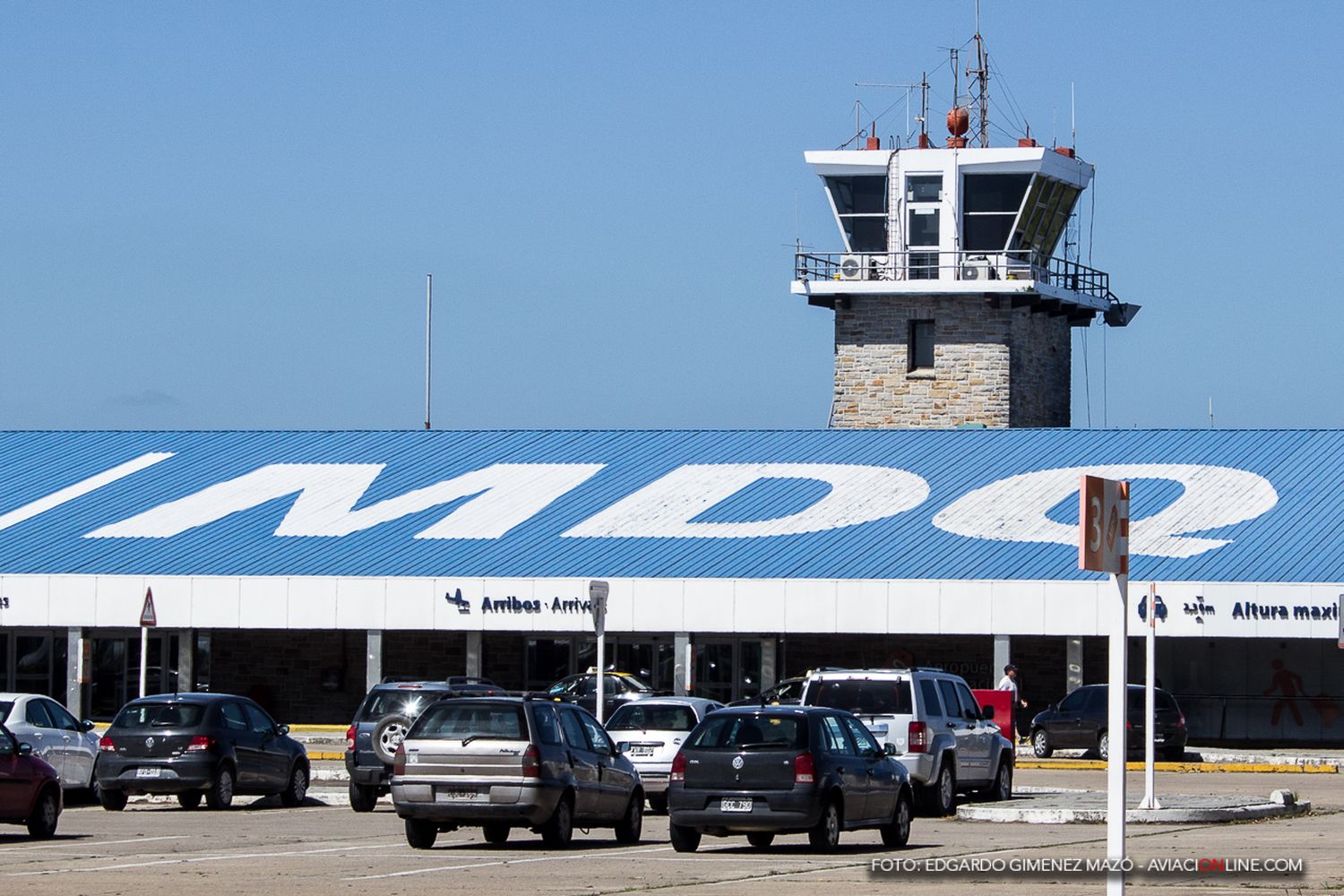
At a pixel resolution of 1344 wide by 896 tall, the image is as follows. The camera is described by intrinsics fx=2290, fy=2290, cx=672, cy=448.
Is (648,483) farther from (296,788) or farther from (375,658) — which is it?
(296,788)

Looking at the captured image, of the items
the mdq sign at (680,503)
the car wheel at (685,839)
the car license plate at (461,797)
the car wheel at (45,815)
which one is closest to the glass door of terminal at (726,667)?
the mdq sign at (680,503)

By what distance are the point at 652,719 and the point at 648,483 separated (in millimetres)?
23116

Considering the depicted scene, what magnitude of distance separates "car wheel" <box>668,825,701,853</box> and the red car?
6.41 m

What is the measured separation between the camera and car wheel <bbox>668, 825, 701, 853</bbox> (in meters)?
21.1

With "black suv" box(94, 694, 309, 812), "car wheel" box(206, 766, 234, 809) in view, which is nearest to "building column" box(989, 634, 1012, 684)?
"black suv" box(94, 694, 309, 812)

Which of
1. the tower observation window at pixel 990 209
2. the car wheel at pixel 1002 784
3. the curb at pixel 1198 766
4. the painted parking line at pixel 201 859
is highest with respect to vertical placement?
the tower observation window at pixel 990 209

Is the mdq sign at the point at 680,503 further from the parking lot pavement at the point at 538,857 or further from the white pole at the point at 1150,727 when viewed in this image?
the parking lot pavement at the point at 538,857

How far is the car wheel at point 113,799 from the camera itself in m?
27.7

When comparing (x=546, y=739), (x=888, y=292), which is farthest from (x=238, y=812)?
(x=888, y=292)

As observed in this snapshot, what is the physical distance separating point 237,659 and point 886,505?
13981 mm

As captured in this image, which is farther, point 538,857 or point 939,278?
point 939,278

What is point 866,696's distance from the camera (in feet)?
86.1

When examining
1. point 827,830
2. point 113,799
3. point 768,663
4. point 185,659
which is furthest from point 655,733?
point 185,659

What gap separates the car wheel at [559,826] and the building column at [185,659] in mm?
24678
